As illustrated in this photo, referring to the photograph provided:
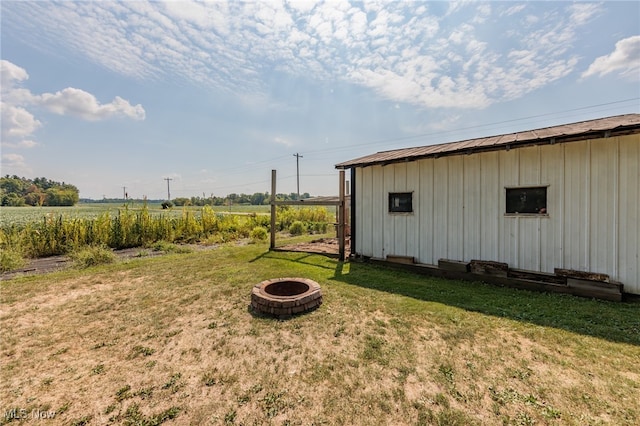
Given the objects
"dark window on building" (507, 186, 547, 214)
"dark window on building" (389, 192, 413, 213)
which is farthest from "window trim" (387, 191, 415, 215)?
A: "dark window on building" (507, 186, 547, 214)

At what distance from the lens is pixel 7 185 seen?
64812 mm

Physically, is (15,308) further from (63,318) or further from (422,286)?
(422,286)

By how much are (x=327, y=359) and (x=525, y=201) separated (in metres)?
5.01

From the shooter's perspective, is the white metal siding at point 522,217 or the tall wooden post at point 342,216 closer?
the white metal siding at point 522,217

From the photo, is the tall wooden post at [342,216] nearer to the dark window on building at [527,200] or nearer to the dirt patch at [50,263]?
the dark window on building at [527,200]

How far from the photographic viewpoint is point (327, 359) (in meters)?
2.90

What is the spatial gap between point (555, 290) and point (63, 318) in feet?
27.7

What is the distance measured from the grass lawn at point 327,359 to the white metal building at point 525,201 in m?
0.88

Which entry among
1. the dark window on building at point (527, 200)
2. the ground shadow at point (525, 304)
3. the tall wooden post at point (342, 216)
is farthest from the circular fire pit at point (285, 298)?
the dark window on building at point (527, 200)

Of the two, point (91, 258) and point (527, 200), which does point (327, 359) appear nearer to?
point (527, 200)

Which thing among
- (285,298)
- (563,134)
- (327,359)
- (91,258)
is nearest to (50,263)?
(91,258)

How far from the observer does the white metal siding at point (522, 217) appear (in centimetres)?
431

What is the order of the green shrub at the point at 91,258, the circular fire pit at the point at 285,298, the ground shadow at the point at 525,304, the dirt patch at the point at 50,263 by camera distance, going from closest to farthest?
1. the ground shadow at the point at 525,304
2. the circular fire pit at the point at 285,298
3. the dirt patch at the point at 50,263
4. the green shrub at the point at 91,258

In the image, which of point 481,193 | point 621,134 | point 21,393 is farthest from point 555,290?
point 21,393
